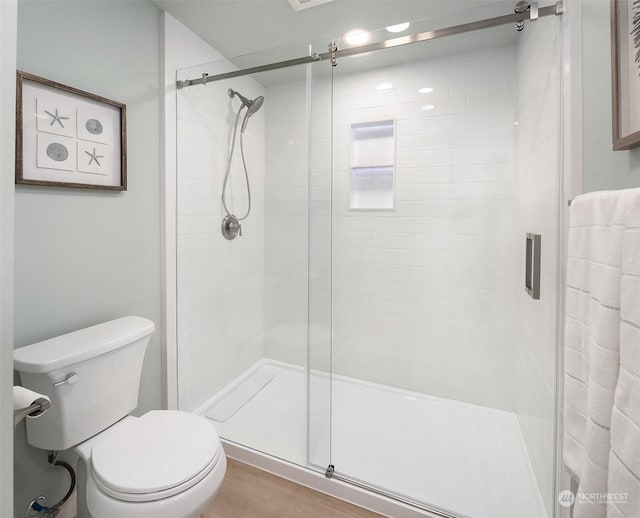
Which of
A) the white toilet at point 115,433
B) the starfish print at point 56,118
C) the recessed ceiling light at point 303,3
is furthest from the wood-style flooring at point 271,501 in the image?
the recessed ceiling light at point 303,3

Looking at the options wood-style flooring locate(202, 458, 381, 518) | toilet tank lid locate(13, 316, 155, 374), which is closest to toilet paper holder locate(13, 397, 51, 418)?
toilet tank lid locate(13, 316, 155, 374)

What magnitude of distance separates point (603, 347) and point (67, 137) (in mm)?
1921

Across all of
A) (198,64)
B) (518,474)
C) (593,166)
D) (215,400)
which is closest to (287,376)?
(215,400)

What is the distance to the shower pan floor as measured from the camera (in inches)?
57.3

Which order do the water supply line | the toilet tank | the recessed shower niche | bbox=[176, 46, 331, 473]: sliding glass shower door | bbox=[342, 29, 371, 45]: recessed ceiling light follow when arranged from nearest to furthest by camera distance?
1. the toilet tank
2. the water supply line
3. bbox=[342, 29, 371, 45]: recessed ceiling light
4. bbox=[176, 46, 331, 473]: sliding glass shower door
5. the recessed shower niche

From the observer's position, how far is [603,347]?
652 millimetres

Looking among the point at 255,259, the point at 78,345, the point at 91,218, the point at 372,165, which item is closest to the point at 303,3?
the point at 372,165

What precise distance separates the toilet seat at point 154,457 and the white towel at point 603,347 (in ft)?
3.62

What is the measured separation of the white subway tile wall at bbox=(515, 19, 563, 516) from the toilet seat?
139cm

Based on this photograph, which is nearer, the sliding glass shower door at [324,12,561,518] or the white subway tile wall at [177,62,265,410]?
the sliding glass shower door at [324,12,561,518]

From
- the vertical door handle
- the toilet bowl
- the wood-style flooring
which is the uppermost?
the vertical door handle

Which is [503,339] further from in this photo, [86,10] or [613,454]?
[86,10]

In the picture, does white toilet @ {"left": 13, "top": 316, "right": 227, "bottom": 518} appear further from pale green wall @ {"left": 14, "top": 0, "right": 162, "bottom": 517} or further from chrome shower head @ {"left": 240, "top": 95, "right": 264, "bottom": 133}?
chrome shower head @ {"left": 240, "top": 95, "right": 264, "bottom": 133}

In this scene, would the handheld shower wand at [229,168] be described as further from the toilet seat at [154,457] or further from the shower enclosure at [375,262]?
the toilet seat at [154,457]
